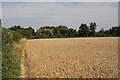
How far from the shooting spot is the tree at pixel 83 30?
127 metres

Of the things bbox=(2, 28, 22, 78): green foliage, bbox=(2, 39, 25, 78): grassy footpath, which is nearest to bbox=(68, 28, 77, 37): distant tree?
bbox=(2, 28, 22, 78): green foliage

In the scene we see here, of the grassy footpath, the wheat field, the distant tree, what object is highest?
the distant tree

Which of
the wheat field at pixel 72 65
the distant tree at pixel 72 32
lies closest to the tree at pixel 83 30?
the distant tree at pixel 72 32

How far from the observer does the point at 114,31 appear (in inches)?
4774

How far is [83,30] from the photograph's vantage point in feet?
429

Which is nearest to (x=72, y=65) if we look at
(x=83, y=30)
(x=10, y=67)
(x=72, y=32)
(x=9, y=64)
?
(x=9, y=64)

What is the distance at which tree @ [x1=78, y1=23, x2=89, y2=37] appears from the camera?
126969 mm

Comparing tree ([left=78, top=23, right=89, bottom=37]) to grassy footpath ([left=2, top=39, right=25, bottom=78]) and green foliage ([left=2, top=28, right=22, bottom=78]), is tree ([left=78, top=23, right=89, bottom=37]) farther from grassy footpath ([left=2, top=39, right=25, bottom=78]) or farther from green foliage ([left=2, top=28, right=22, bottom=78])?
grassy footpath ([left=2, top=39, right=25, bottom=78])

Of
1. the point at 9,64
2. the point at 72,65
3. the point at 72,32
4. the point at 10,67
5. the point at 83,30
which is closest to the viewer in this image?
the point at 10,67

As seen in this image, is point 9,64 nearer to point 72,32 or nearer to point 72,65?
point 72,65

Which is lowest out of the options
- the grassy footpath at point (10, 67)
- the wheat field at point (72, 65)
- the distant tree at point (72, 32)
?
the wheat field at point (72, 65)

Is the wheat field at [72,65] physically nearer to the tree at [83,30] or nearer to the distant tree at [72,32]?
the distant tree at [72,32]

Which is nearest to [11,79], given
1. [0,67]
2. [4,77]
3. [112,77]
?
[4,77]

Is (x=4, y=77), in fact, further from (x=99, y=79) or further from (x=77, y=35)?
(x=77, y=35)
